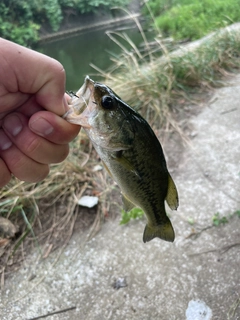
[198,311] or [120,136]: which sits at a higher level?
[120,136]

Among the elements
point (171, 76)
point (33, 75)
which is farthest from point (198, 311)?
point (171, 76)

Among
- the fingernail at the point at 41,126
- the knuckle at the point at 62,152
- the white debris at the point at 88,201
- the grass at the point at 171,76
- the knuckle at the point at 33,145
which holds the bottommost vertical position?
the grass at the point at 171,76

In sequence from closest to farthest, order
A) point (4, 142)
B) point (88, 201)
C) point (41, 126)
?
point (41, 126)
point (4, 142)
point (88, 201)

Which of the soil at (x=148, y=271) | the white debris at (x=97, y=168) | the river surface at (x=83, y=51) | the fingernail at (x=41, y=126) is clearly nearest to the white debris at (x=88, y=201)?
the soil at (x=148, y=271)

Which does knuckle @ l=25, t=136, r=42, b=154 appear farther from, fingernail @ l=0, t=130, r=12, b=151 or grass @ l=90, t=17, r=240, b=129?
grass @ l=90, t=17, r=240, b=129

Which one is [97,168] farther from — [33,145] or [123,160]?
[123,160]

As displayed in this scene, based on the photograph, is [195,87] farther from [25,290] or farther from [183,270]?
[25,290]

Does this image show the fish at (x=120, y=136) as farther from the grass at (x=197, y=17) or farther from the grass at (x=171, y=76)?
the grass at (x=197, y=17)

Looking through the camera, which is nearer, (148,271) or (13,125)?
(13,125)
